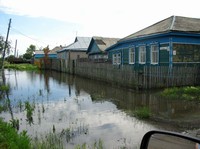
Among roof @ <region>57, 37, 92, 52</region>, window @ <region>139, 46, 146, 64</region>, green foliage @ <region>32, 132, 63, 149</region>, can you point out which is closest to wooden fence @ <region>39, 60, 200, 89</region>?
window @ <region>139, 46, 146, 64</region>

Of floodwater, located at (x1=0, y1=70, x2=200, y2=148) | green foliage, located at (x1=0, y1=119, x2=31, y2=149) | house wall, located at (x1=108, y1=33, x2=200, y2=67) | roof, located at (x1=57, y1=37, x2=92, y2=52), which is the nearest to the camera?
green foliage, located at (x1=0, y1=119, x2=31, y2=149)

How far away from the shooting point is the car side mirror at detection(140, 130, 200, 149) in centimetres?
200

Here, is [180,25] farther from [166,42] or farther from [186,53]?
[186,53]

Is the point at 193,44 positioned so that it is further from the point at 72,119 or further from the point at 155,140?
the point at 155,140

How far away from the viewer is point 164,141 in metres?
2.23

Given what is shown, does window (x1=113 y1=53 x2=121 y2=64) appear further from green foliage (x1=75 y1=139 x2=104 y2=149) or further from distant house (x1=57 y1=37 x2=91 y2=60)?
green foliage (x1=75 y1=139 x2=104 y2=149)

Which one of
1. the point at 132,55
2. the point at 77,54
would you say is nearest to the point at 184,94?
the point at 132,55

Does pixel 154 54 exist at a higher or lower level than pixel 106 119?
higher

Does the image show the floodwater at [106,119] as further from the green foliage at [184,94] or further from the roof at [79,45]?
the roof at [79,45]

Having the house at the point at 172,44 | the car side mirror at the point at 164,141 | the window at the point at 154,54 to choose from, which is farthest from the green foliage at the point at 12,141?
the window at the point at 154,54

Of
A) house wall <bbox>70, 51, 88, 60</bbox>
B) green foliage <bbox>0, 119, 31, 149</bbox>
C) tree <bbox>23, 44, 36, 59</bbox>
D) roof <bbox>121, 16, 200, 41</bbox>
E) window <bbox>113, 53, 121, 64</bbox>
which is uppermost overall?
tree <bbox>23, 44, 36, 59</bbox>

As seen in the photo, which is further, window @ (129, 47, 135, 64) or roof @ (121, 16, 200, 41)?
window @ (129, 47, 135, 64)

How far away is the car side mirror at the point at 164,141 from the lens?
78.6 inches

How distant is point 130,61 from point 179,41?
623 centimetres
